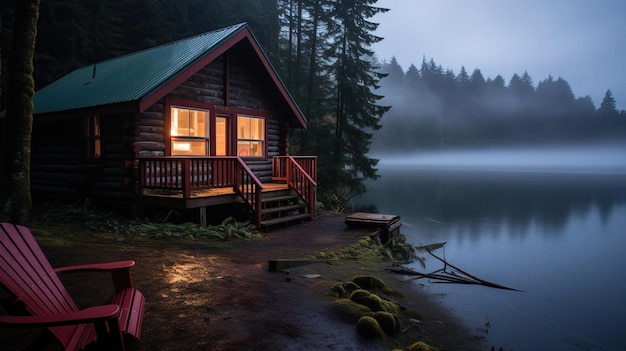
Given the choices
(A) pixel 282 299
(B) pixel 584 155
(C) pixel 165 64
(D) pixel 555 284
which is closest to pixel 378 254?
(A) pixel 282 299

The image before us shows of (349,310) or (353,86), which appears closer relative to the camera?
(349,310)

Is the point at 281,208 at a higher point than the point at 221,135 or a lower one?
lower

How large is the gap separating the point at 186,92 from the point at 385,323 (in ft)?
30.2

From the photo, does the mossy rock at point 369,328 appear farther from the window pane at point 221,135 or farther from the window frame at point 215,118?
the window pane at point 221,135

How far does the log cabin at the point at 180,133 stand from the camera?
32.8 feet

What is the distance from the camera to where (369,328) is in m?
4.21

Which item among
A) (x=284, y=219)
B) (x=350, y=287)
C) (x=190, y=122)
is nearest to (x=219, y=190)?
(x=284, y=219)

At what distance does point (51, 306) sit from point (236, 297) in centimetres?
247

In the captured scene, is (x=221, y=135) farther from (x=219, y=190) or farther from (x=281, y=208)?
(x=281, y=208)

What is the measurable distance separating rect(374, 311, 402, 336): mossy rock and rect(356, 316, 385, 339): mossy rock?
212 mm

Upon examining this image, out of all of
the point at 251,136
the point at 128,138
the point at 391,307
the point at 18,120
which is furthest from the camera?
the point at 251,136

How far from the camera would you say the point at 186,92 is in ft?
37.1

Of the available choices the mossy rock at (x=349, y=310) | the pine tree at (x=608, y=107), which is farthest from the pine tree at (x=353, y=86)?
the pine tree at (x=608, y=107)

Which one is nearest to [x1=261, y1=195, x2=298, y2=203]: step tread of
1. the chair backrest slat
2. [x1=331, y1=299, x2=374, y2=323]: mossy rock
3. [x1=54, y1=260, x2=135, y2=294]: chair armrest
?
[x1=331, y1=299, x2=374, y2=323]: mossy rock
